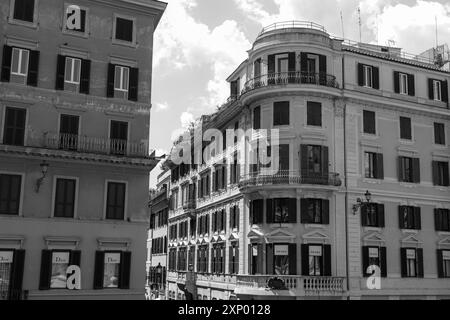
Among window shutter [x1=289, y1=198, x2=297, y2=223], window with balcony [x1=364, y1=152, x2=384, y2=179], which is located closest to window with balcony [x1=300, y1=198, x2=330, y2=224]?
window shutter [x1=289, y1=198, x2=297, y2=223]

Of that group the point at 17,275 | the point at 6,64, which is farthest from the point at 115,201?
the point at 6,64

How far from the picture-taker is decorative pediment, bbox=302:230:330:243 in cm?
3988

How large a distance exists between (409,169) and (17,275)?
31.7m

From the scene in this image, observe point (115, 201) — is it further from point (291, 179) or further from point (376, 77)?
point (376, 77)

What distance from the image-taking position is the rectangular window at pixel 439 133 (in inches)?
1848

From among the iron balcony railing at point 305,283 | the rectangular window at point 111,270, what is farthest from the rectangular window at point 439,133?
the rectangular window at point 111,270

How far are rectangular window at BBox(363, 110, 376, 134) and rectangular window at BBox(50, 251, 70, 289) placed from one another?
→ 1018 inches

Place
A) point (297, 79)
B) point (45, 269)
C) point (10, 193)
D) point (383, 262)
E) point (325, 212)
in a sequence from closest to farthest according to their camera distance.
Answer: point (45, 269), point (10, 193), point (325, 212), point (297, 79), point (383, 262)

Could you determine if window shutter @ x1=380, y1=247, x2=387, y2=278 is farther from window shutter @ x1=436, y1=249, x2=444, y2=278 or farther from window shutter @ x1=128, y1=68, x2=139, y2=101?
window shutter @ x1=128, y1=68, x2=139, y2=101

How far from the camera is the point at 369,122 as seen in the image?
44.1 m

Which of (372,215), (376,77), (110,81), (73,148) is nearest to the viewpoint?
(73,148)

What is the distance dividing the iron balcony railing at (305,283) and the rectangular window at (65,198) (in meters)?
15.5
